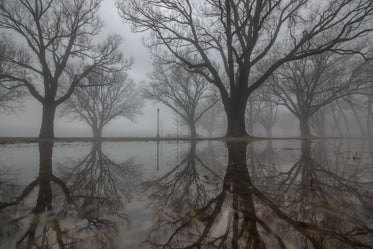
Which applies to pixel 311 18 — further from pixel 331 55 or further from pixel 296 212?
pixel 296 212

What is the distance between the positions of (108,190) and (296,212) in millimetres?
1817

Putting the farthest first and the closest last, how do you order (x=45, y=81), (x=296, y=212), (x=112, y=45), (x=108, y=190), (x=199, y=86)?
(x=199, y=86), (x=112, y=45), (x=45, y=81), (x=108, y=190), (x=296, y=212)

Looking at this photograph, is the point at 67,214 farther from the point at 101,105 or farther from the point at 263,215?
the point at 101,105

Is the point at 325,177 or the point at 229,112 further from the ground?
the point at 229,112

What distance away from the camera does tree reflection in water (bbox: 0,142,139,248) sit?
41.6 inches

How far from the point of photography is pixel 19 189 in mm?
2098

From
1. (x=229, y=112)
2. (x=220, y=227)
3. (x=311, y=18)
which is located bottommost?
(x=220, y=227)

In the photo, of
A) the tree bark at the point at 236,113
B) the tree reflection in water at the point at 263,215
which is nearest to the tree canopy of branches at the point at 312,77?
the tree bark at the point at 236,113

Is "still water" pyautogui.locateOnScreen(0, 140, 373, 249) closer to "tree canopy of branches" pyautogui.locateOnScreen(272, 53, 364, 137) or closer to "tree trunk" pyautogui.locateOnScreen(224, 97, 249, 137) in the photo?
"tree trunk" pyautogui.locateOnScreen(224, 97, 249, 137)

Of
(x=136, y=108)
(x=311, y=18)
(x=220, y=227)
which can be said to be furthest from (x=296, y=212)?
(x=136, y=108)

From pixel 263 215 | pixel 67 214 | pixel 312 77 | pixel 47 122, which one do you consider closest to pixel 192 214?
pixel 263 215

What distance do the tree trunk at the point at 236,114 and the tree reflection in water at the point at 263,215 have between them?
910cm

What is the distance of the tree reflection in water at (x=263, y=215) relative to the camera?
1.04 m

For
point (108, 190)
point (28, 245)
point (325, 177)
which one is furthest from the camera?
point (325, 177)
